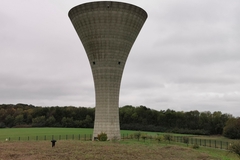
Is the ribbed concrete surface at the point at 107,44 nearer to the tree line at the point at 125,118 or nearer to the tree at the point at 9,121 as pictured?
the tree line at the point at 125,118

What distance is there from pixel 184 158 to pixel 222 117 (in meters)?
53.4

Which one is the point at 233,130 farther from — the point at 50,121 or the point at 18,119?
the point at 18,119

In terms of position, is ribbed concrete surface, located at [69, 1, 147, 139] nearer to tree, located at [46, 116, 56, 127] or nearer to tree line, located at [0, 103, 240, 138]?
tree line, located at [0, 103, 240, 138]

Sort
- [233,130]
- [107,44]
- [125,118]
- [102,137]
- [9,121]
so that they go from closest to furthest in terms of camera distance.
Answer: [102,137] < [107,44] < [233,130] < [125,118] < [9,121]

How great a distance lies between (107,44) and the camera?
29609mm

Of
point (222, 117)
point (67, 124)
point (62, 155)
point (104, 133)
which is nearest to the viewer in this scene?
point (62, 155)

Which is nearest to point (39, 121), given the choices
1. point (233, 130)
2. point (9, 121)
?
point (9, 121)

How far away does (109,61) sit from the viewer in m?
29.9

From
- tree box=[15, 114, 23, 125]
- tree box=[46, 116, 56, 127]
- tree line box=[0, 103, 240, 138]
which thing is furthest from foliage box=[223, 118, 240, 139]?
tree box=[15, 114, 23, 125]

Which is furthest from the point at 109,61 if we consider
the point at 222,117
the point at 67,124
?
the point at 67,124

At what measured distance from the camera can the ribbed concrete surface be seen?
29.4m

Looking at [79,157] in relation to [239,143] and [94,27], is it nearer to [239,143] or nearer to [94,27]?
[239,143]

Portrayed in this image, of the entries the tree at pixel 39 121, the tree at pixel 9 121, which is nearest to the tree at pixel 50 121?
the tree at pixel 39 121

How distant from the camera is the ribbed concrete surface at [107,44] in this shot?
1157 inches
